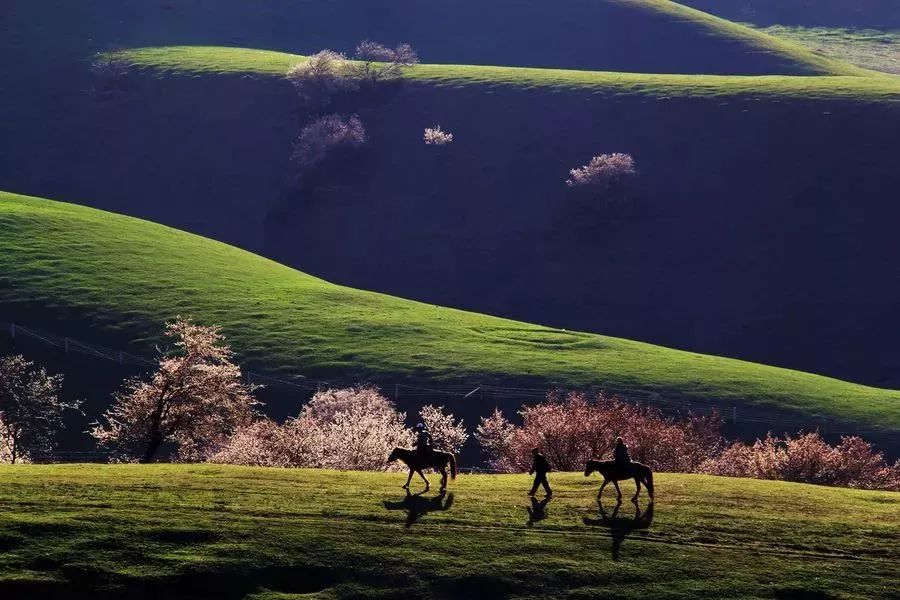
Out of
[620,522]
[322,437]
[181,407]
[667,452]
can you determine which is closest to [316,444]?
[322,437]

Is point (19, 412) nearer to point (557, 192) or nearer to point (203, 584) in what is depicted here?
Answer: point (203, 584)

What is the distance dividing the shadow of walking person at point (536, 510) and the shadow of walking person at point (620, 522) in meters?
1.60

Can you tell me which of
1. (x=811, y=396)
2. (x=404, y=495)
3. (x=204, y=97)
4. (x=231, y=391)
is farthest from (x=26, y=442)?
(x=204, y=97)

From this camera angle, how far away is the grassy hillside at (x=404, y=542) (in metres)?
35.9

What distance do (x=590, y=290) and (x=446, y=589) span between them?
9265 centimetres

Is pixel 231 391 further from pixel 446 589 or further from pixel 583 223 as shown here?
pixel 583 223

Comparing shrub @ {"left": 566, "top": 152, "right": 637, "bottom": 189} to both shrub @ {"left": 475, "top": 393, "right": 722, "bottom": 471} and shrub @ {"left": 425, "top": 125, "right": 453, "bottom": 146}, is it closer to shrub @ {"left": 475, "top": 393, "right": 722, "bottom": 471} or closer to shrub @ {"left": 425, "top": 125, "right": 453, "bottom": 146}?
shrub @ {"left": 425, "top": 125, "right": 453, "bottom": 146}

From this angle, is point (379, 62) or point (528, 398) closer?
point (528, 398)

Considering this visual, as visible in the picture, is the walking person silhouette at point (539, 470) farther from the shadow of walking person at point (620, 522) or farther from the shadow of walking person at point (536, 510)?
the shadow of walking person at point (620, 522)

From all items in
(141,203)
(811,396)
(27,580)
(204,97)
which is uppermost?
(204,97)

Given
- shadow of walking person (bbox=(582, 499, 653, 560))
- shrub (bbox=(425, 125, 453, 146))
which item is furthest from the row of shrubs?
shrub (bbox=(425, 125, 453, 146))

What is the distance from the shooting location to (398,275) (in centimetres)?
13300

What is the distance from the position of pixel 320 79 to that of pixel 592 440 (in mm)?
115789

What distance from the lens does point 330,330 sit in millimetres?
92750
